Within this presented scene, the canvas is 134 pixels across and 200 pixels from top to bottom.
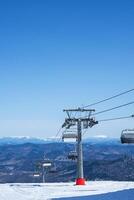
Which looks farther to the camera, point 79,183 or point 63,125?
point 63,125

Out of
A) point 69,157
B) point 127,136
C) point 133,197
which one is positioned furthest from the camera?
point 69,157

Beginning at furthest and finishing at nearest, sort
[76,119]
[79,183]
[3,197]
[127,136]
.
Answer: [76,119], [79,183], [127,136], [3,197]

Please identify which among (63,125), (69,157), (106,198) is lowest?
(106,198)

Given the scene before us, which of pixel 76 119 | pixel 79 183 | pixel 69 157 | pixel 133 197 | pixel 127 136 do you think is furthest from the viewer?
pixel 69 157

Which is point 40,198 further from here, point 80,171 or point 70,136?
point 70,136

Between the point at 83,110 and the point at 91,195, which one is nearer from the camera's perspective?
the point at 91,195

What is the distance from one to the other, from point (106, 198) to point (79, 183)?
51.5 feet

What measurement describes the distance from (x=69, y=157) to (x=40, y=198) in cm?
2478

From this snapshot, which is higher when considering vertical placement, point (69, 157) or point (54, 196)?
point (69, 157)

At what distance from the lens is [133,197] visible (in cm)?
3075

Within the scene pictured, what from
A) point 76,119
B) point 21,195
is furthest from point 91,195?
point 76,119

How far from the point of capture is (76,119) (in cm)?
5119

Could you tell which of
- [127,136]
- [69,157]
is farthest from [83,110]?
[127,136]

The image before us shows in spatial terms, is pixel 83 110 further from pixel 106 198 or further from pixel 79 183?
pixel 106 198
